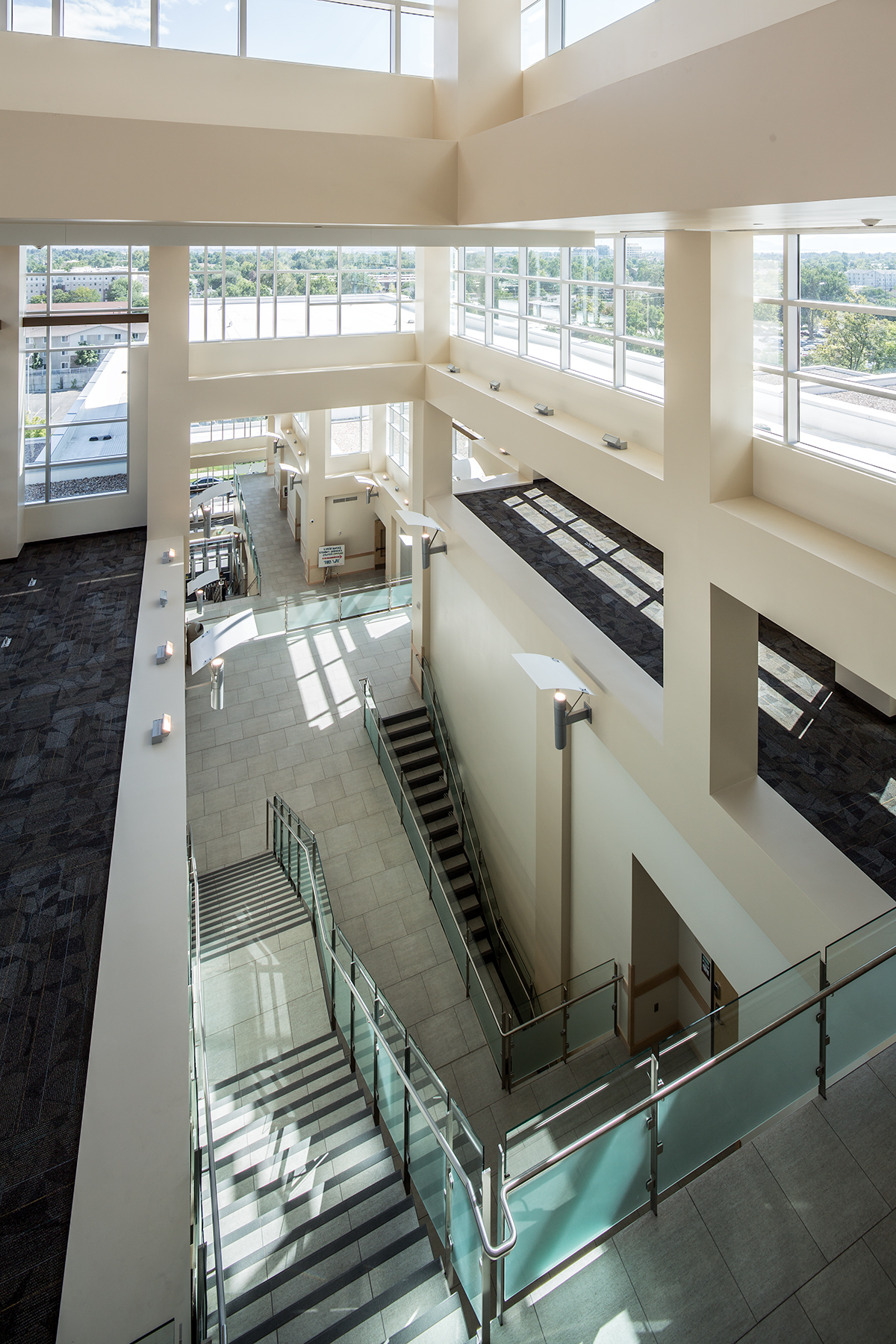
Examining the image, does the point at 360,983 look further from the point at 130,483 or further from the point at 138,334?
the point at 138,334

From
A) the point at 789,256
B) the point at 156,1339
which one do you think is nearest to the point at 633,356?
the point at 789,256

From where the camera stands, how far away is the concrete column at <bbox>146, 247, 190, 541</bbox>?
46.0 feet

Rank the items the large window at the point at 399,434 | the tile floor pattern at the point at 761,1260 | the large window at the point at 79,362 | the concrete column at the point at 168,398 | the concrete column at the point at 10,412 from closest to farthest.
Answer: the tile floor pattern at the point at 761,1260, the concrete column at the point at 10,412, the concrete column at the point at 168,398, the large window at the point at 79,362, the large window at the point at 399,434

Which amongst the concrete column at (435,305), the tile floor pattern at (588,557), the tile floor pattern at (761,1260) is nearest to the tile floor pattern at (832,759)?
the tile floor pattern at (588,557)

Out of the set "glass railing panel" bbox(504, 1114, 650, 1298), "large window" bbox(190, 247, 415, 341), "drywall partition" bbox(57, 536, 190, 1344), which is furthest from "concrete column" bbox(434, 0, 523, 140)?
"glass railing panel" bbox(504, 1114, 650, 1298)

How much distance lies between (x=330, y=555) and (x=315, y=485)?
2.38 metres

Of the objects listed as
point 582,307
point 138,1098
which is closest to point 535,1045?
point 138,1098

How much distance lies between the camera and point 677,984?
420 inches

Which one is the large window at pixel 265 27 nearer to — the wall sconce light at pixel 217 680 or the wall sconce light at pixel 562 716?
the wall sconce light at pixel 562 716

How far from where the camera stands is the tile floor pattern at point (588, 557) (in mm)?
10820

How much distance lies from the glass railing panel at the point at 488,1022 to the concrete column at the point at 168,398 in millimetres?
10767

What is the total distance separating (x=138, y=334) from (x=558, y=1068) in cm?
1529

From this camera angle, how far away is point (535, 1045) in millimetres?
9648

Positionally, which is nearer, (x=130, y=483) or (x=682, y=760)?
(x=682, y=760)
